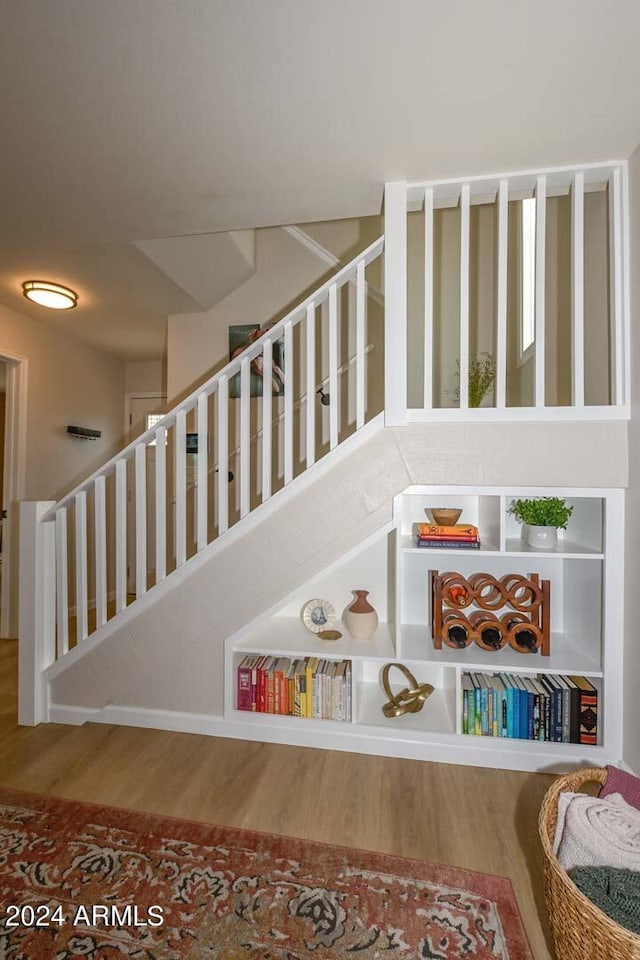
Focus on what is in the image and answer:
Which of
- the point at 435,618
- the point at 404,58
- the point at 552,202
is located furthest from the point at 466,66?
the point at 435,618

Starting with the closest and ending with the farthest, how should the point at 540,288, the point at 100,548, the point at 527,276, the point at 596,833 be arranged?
the point at 596,833
the point at 540,288
the point at 100,548
the point at 527,276

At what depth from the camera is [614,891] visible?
0.93 m

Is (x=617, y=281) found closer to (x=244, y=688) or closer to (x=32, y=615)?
(x=244, y=688)

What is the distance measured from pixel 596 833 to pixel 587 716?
88 centimetres

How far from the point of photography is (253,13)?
1.16 metres

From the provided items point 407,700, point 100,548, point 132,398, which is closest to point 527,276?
point 407,700

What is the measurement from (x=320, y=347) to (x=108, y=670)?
245cm

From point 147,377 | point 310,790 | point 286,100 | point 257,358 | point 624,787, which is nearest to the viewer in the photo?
point 624,787

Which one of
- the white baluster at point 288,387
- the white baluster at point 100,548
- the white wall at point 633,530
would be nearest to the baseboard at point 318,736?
the white wall at point 633,530

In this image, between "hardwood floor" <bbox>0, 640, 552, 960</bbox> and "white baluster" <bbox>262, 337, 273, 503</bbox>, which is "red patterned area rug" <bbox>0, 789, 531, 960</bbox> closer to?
"hardwood floor" <bbox>0, 640, 552, 960</bbox>

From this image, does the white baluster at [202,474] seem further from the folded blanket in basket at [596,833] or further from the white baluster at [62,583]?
the folded blanket in basket at [596,833]

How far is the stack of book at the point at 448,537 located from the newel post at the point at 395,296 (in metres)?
0.50

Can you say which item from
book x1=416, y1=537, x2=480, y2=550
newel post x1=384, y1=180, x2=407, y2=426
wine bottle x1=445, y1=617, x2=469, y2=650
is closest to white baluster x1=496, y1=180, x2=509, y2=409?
newel post x1=384, y1=180, x2=407, y2=426

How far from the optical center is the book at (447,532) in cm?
192
